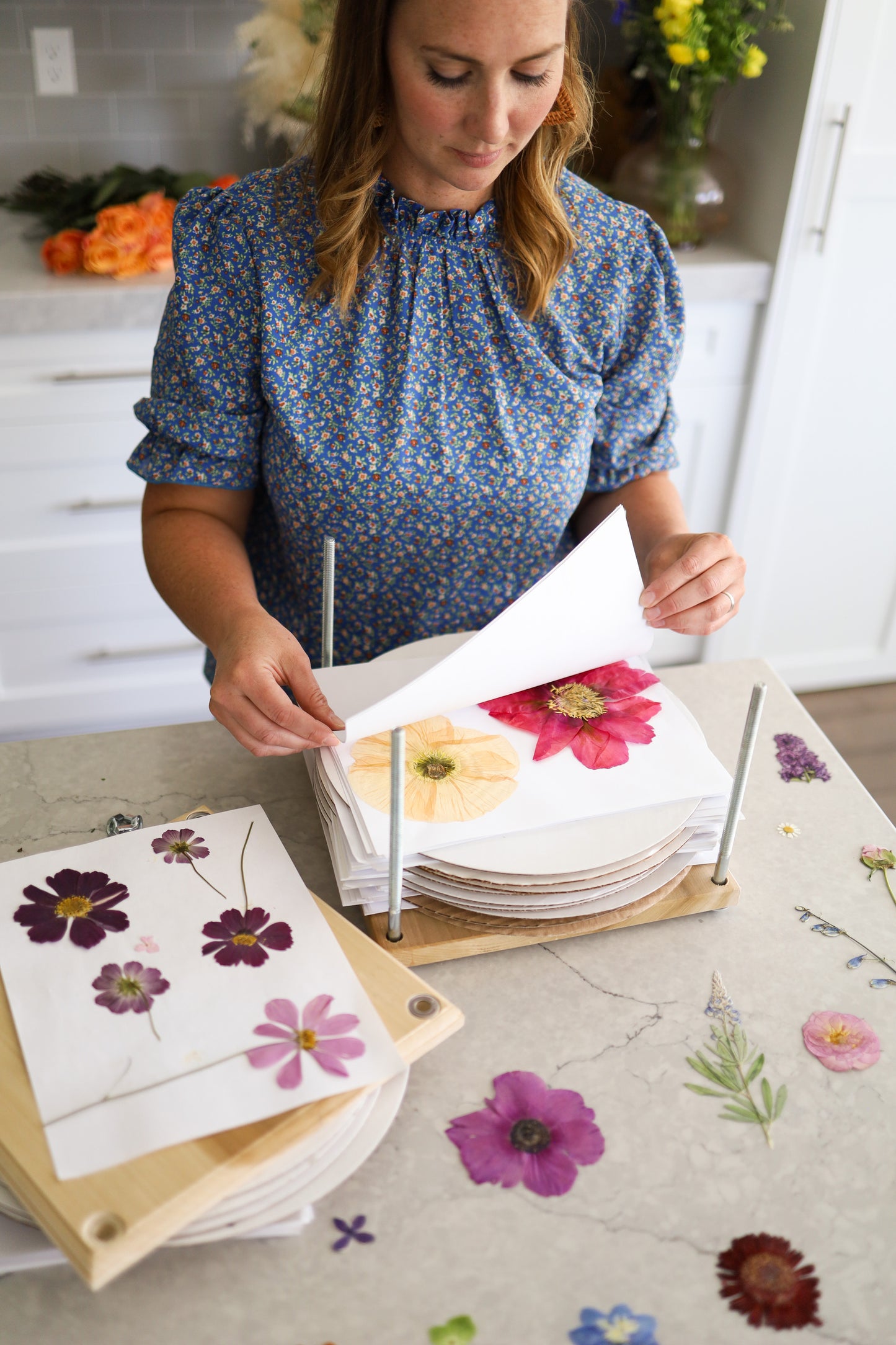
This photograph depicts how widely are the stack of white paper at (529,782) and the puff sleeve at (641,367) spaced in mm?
371

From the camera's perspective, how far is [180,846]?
804 millimetres

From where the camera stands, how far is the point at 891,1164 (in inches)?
26.8

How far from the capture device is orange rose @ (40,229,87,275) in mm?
1878

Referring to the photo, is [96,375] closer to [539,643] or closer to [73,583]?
[73,583]

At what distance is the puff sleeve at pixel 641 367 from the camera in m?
1.15

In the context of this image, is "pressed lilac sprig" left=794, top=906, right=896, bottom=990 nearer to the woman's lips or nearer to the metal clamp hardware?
the metal clamp hardware

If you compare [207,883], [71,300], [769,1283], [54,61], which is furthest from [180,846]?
[54,61]

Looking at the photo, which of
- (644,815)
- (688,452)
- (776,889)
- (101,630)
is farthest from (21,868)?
(688,452)

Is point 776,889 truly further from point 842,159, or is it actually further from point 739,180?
point 739,180

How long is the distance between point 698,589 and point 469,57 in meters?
0.47

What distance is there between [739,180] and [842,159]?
244 mm

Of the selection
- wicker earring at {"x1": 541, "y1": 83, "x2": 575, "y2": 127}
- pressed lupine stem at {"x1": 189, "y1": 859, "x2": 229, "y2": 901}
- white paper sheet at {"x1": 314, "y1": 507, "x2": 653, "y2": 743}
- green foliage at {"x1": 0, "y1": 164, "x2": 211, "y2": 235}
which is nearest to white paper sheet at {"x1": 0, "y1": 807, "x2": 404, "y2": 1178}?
pressed lupine stem at {"x1": 189, "y1": 859, "x2": 229, "y2": 901}

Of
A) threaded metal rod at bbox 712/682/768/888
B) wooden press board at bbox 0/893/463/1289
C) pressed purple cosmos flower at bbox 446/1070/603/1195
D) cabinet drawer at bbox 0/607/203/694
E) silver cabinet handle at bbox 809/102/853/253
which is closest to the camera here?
wooden press board at bbox 0/893/463/1289

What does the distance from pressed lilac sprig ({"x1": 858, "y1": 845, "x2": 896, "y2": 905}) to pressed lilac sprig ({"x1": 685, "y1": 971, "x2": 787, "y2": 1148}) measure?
0.20 m
